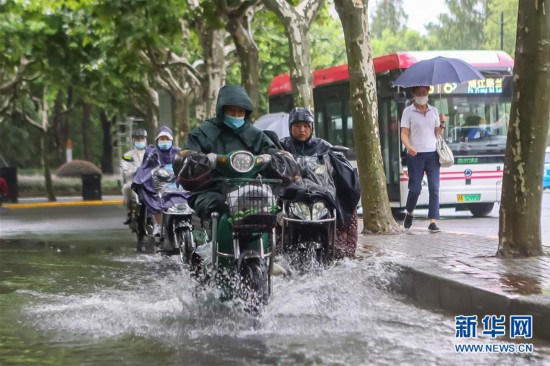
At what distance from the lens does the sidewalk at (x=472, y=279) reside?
251 inches

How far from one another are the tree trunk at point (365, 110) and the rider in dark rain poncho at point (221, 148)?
536 cm

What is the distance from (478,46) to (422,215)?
5577 centimetres

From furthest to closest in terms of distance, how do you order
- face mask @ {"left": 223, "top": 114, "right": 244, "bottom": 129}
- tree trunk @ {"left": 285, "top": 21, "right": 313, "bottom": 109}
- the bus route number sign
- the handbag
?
the bus route number sign → tree trunk @ {"left": 285, "top": 21, "right": 313, "bottom": 109} → the handbag → face mask @ {"left": 223, "top": 114, "right": 244, "bottom": 129}

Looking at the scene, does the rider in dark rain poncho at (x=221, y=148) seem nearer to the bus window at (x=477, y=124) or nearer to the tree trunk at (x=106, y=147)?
the bus window at (x=477, y=124)

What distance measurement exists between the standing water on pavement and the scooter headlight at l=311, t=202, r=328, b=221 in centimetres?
52

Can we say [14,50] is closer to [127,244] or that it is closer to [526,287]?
[127,244]

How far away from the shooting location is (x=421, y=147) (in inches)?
496

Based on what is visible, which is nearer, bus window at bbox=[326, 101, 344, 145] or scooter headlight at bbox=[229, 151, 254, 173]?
scooter headlight at bbox=[229, 151, 254, 173]

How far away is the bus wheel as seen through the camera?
1841 centimetres

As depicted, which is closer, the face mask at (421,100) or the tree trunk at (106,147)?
the face mask at (421,100)

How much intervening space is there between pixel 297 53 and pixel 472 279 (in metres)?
9.24

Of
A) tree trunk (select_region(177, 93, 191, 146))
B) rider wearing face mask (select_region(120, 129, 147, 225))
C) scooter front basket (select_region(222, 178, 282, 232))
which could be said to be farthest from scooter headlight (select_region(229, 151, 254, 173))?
tree trunk (select_region(177, 93, 191, 146))

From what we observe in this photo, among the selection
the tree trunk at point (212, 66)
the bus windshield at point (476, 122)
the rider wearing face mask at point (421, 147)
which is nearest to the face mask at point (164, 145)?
the rider wearing face mask at point (421, 147)

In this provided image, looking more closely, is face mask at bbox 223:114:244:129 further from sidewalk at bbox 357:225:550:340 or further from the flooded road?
sidewalk at bbox 357:225:550:340
